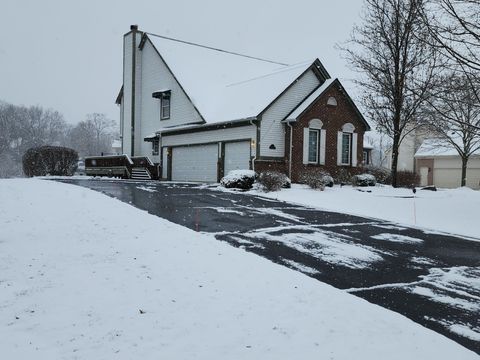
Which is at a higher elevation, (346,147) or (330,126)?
(330,126)

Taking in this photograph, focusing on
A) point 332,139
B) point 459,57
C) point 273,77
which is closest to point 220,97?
point 273,77

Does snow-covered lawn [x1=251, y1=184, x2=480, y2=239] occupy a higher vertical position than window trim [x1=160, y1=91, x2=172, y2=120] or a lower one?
lower

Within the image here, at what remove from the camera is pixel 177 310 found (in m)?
4.33

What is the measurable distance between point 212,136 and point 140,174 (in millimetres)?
7989

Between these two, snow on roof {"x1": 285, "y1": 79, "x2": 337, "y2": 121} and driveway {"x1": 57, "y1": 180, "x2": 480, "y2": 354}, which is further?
snow on roof {"x1": 285, "y1": 79, "x2": 337, "y2": 121}

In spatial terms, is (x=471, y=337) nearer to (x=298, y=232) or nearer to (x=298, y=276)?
(x=298, y=276)

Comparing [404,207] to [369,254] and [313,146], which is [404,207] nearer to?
[369,254]

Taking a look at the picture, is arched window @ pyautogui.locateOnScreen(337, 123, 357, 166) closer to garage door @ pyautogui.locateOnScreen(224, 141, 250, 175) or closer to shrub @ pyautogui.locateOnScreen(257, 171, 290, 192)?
garage door @ pyautogui.locateOnScreen(224, 141, 250, 175)

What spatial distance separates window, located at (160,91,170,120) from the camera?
30.7 meters

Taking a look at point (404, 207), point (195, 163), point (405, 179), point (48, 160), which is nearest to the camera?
point (404, 207)

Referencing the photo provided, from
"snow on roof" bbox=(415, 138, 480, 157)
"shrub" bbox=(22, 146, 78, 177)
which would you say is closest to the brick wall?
"snow on roof" bbox=(415, 138, 480, 157)

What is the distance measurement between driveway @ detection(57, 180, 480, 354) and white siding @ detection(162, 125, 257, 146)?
10.2 metres

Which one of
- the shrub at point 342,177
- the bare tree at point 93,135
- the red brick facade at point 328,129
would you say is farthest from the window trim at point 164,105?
the bare tree at point 93,135

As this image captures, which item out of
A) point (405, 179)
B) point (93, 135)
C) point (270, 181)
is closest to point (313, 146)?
point (270, 181)
